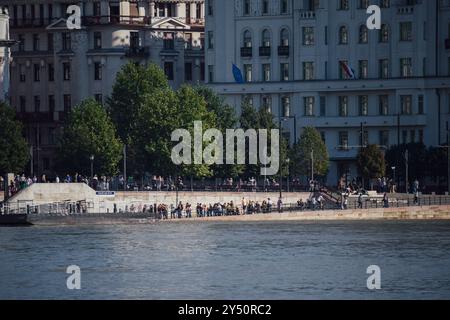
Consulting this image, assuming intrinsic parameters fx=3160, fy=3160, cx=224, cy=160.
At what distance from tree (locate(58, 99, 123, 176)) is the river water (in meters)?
18.4

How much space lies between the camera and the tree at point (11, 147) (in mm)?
193125

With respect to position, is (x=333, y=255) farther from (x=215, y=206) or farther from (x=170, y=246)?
(x=215, y=206)

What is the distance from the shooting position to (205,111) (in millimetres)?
197375

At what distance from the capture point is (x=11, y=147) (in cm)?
19388

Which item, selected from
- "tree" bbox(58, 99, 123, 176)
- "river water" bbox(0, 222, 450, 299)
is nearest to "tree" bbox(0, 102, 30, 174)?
"tree" bbox(58, 99, 123, 176)

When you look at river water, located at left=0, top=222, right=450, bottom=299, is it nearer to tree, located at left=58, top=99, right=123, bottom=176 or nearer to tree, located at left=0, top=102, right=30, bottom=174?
tree, located at left=0, top=102, right=30, bottom=174

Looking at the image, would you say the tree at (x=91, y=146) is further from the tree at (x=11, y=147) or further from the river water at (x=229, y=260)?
the river water at (x=229, y=260)

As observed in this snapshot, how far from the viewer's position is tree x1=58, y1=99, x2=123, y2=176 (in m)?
197

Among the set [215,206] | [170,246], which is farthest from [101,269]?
[215,206]

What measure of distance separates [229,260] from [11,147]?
140 feet

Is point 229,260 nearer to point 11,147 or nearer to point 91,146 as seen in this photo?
point 11,147

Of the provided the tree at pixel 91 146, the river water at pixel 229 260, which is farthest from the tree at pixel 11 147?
the river water at pixel 229 260
